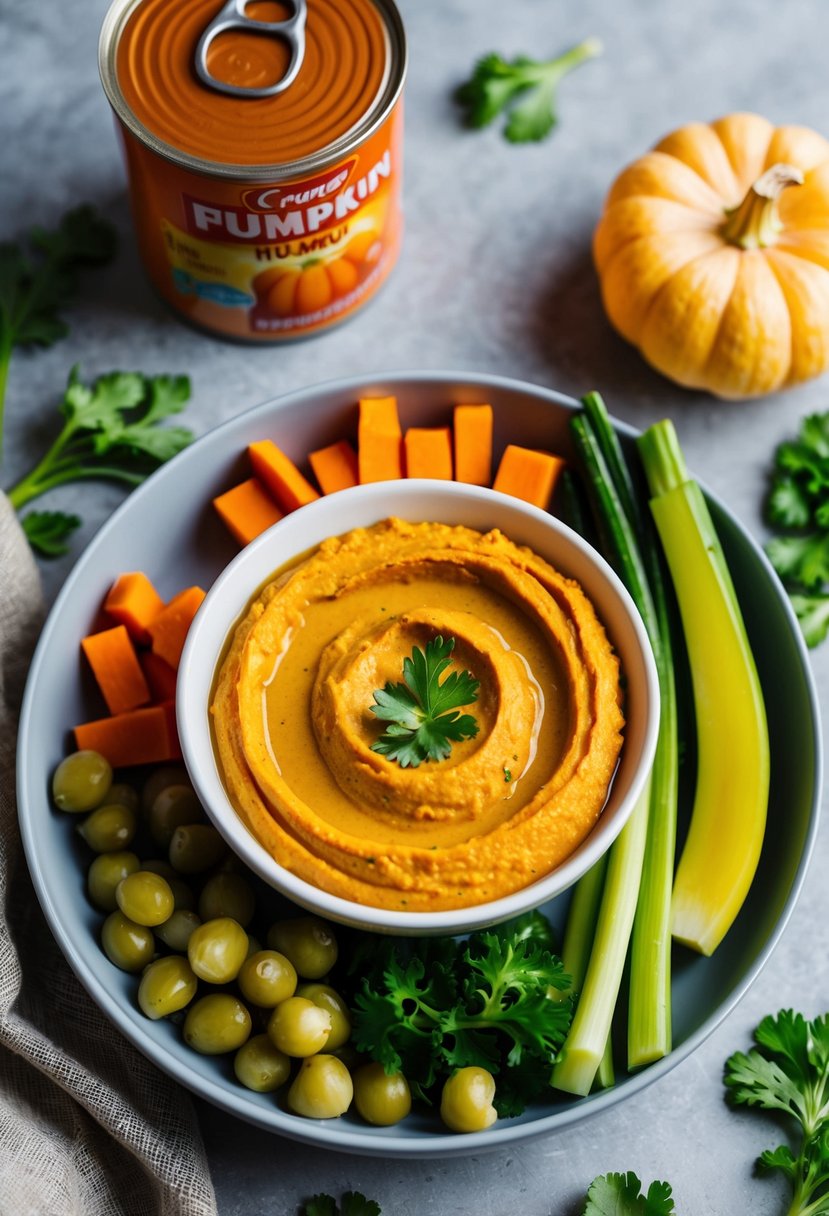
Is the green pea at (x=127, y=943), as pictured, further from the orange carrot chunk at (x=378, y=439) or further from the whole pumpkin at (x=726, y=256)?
the whole pumpkin at (x=726, y=256)

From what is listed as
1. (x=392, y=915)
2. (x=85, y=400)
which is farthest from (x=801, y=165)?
(x=392, y=915)

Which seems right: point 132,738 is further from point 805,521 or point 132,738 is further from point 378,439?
point 805,521

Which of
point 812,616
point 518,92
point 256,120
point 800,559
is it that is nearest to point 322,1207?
point 812,616

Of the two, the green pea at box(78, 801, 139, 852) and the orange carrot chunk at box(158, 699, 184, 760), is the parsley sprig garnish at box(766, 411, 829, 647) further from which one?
the green pea at box(78, 801, 139, 852)

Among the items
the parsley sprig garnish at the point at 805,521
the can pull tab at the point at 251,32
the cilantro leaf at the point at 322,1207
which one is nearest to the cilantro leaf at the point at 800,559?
the parsley sprig garnish at the point at 805,521

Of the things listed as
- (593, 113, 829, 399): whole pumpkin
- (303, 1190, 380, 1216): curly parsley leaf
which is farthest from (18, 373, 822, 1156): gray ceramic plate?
(593, 113, 829, 399): whole pumpkin

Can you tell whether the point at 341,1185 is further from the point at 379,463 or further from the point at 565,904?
the point at 379,463
